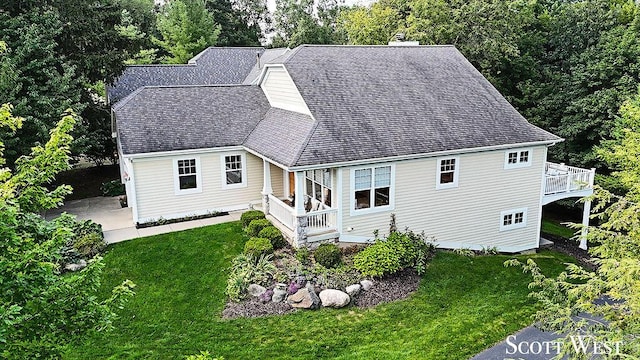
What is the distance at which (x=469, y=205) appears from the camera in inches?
695

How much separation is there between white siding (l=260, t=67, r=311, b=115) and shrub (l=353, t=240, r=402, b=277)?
17.1 ft

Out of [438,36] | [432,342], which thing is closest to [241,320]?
[432,342]

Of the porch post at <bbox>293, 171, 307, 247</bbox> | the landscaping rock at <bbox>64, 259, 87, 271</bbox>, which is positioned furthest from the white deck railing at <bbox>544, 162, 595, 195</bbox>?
the landscaping rock at <bbox>64, 259, 87, 271</bbox>

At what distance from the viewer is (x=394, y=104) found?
17734 mm

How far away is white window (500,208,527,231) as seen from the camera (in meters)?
18.5

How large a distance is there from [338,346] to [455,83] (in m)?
12.6

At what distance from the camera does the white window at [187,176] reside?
1722 centimetres

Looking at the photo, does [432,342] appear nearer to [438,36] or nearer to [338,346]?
[338,346]

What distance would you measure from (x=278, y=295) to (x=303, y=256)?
190 centimetres

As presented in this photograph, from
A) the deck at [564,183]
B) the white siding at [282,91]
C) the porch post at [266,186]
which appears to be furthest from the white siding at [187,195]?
the deck at [564,183]

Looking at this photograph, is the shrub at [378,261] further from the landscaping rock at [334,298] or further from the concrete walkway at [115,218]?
the concrete walkway at [115,218]

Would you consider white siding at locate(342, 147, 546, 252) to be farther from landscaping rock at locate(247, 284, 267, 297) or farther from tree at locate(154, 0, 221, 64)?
tree at locate(154, 0, 221, 64)

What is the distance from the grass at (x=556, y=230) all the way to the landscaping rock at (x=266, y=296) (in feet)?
54.1

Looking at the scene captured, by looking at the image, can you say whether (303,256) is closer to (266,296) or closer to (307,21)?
(266,296)
